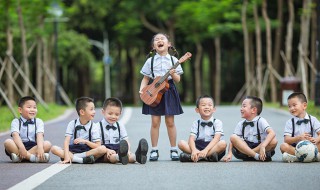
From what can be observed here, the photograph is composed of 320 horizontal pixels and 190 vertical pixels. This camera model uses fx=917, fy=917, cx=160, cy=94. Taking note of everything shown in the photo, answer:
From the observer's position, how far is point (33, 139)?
38.0 ft

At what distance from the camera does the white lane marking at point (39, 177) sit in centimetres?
901

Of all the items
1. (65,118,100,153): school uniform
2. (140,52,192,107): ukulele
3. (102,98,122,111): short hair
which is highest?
(140,52,192,107): ukulele

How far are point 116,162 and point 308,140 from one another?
2385 millimetres

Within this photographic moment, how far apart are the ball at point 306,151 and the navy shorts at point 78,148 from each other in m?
2.59

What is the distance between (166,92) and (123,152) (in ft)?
5.02

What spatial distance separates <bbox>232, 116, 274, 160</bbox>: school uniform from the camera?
11500 mm

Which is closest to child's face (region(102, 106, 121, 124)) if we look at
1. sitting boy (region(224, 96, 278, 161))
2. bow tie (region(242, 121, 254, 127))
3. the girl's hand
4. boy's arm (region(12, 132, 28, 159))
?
the girl's hand

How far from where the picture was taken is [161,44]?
39.8ft

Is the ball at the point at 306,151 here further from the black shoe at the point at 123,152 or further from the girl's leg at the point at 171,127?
the black shoe at the point at 123,152

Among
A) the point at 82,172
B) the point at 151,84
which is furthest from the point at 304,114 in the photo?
the point at 82,172

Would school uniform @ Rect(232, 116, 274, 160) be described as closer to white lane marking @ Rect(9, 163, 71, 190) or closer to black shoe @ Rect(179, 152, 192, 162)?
black shoe @ Rect(179, 152, 192, 162)

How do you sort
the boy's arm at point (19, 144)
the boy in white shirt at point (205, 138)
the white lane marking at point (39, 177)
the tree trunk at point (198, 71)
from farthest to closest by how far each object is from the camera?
the tree trunk at point (198, 71) → the boy in white shirt at point (205, 138) → the boy's arm at point (19, 144) → the white lane marking at point (39, 177)

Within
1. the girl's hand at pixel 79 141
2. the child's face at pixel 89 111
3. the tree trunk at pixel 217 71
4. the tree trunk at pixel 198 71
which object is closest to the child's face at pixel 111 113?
the child's face at pixel 89 111

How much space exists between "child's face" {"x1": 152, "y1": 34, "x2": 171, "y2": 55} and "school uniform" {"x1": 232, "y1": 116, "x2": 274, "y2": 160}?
1481mm
